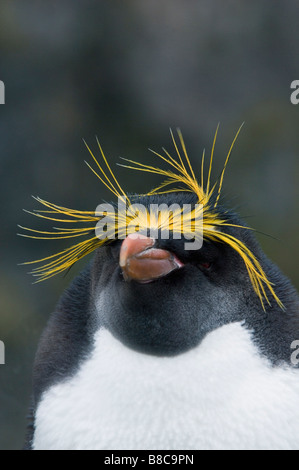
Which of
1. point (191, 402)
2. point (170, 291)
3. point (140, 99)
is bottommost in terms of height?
point (191, 402)

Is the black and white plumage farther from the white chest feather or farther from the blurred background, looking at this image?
the blurred background

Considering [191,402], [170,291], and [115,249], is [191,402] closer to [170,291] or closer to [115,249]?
[170,291]

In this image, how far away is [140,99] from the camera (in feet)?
14.1

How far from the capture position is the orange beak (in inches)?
63.1

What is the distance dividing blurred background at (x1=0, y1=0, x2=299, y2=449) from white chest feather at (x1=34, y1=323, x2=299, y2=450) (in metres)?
2.42

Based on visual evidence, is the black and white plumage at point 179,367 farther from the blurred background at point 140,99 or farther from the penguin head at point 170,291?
the blurred background at point 140,99

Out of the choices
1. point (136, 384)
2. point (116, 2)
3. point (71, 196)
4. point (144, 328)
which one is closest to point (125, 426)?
point (136, 384)

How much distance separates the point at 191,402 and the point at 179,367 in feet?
0.29

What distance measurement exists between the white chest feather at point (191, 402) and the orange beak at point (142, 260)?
0.23 metres

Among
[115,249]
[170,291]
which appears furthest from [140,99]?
[170,291]

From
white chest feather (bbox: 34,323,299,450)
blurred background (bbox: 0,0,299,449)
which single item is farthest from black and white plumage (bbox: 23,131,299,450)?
blurred background (bbox: 0,0,299,449)

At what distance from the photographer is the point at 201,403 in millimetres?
1708

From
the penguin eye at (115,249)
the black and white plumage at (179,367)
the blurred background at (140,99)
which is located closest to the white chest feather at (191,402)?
the black and white plumage at (179,367)

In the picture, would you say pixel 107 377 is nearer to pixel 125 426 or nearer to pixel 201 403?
pixel 125 426
